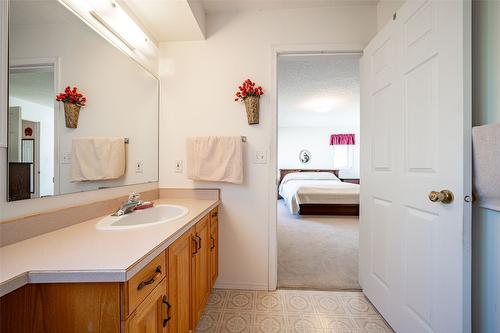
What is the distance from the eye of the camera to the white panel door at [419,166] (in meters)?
0.86

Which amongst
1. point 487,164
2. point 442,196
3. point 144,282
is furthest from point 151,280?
point 487,164

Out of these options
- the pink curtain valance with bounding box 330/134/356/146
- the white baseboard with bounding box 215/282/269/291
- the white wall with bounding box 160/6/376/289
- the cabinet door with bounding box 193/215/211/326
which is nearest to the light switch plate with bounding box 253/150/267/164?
the white wall with bounding box 160/6/376/289

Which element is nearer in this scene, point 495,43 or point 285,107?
point 495,43

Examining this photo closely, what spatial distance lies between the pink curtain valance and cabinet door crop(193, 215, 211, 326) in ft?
19.4

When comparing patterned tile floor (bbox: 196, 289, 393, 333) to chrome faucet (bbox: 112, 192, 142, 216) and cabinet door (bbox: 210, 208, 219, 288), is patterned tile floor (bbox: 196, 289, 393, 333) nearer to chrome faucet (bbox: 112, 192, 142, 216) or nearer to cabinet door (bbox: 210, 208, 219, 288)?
cabinet door (bbox: 210, 208, 219, 288)

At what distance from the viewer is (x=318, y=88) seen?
11.3 feet

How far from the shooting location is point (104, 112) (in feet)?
4.04

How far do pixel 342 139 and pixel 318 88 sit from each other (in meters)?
3.44

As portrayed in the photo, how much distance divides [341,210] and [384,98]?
3177mm

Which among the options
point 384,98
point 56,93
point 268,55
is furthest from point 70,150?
point 384,98

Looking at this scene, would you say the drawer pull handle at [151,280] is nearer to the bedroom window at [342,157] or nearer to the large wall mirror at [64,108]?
the large wall mirror at [64,108]

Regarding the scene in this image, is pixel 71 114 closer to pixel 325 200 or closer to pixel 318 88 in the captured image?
pixel 318 88

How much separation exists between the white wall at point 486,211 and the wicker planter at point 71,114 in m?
1.86

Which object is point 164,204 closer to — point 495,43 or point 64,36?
point 64,36
